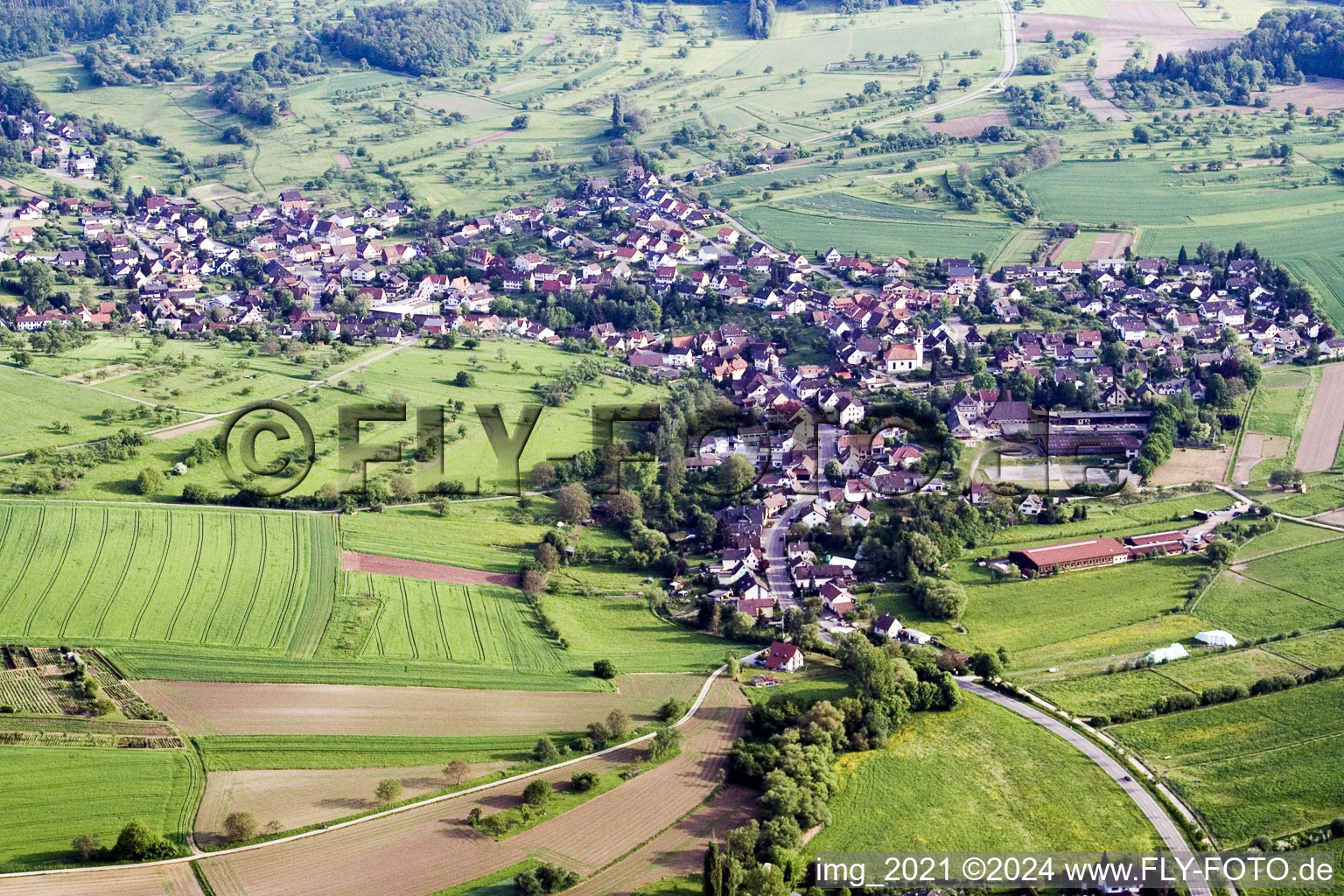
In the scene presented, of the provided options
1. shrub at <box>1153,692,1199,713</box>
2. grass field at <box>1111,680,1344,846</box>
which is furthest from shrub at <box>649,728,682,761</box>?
shrub at <box>1153,692,1199,713</box>

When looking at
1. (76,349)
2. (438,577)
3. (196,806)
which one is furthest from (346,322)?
(196,806)

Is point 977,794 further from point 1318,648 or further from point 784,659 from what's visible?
point 1318,648

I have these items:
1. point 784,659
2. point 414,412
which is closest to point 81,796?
point 784,659

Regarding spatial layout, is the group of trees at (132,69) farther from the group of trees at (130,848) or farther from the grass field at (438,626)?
the group of trees at (130,848)

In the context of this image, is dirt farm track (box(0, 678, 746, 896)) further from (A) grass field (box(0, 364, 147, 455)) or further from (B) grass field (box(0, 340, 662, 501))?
(A) grass field (box(0, 364, 147, 455))

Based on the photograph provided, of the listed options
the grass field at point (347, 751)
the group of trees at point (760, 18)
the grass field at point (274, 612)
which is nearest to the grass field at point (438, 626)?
the grass field at point (274, 612)

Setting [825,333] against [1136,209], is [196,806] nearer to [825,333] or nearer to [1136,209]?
[825,333]
